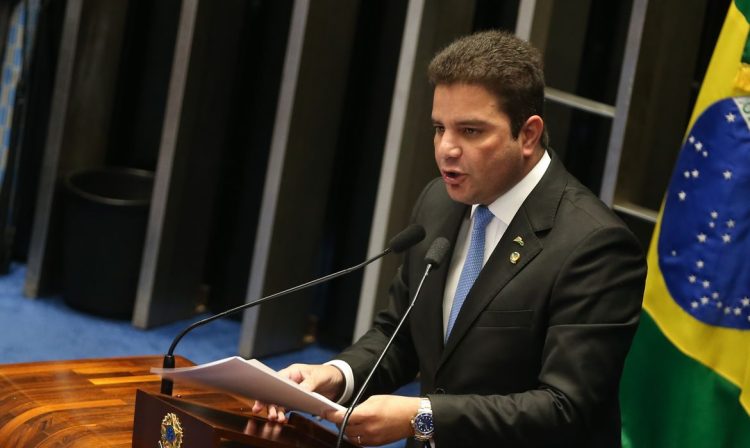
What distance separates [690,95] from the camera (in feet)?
12.2

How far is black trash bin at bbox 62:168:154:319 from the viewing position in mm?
4891

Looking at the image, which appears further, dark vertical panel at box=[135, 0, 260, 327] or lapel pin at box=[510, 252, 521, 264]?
dark vertical panel at box=[135, 0, 260, 327]

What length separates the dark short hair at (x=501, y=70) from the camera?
187 cm

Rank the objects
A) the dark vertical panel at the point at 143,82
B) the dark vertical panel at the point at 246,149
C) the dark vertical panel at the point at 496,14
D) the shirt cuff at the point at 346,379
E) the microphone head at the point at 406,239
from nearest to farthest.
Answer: the microphone head at the point at 406,239
the shirt cuff at the point at 346,379
the dark vertical panel at the point at 496,14
the dark vertical panel at the point at 246,149
the dark vertical panel at the point at 143,82

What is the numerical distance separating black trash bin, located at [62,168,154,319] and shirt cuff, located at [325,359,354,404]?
9.81 feet

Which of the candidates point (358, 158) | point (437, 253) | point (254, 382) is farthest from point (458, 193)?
point (358, 158)

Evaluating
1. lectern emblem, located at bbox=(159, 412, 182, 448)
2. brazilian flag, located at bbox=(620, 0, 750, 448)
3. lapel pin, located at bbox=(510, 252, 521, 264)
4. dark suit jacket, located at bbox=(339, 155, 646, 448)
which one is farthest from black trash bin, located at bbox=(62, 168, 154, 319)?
lectern emblem, located at bbox=(159, 412, 182, 448)

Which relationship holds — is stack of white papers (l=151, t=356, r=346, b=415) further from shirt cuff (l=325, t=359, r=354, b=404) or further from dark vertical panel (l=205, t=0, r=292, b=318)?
dark vertical panel (l=205, t=0, r=292, b=318)

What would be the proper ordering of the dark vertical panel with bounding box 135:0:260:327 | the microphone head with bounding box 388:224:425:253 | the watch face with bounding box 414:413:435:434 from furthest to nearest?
the dark vertical panel with bounding box 135:0:260:327
the microphone head with bounding box 388:224:425:253
the watch face with bounding box 414:413:435:434

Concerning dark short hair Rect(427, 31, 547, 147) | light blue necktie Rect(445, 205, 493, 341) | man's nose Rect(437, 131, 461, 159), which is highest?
dark short hair Rect(427, 31, 547, 147)

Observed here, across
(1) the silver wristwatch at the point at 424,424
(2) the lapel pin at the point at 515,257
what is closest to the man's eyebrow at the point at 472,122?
(2) the lapel pin at the point at 515,257

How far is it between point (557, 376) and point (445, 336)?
0.94ft

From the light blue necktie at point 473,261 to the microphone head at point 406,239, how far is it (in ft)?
0.46

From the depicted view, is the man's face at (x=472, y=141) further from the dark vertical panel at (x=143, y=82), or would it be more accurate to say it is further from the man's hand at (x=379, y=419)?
the dark vertical panel at (x=143, y=82)
